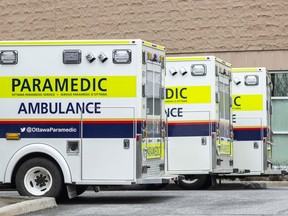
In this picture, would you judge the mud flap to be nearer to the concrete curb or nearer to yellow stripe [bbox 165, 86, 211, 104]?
the concrete curb

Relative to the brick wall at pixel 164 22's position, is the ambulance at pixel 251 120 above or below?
below

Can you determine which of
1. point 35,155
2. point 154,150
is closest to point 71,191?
point 35,155

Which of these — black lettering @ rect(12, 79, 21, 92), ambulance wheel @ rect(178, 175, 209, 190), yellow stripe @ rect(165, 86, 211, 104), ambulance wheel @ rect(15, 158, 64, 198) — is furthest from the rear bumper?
ambulance wheel @ rect(178, 175, 209, 190)

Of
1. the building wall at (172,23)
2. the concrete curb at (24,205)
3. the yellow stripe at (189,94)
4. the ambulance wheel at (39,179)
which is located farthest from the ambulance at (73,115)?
the building wall at (172,23)

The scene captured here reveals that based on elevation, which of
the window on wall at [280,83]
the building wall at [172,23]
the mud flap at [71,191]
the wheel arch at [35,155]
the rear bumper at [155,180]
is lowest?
the mud flap at [71,191]

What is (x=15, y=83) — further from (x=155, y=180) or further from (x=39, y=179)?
(x=155, y=180)

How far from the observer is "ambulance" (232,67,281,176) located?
21406 mm

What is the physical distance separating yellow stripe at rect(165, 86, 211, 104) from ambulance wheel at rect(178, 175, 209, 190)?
1.78 meters

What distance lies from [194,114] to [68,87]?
14.8 feet

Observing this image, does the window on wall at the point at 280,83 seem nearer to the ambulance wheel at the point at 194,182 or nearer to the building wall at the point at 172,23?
the building wall at the point at 172,23

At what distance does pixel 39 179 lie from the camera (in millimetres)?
15930

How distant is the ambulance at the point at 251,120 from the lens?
21.4m

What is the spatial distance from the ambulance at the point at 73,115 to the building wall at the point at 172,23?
437 inches

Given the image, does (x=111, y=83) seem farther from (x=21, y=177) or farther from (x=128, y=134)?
(x=21, y=177)
